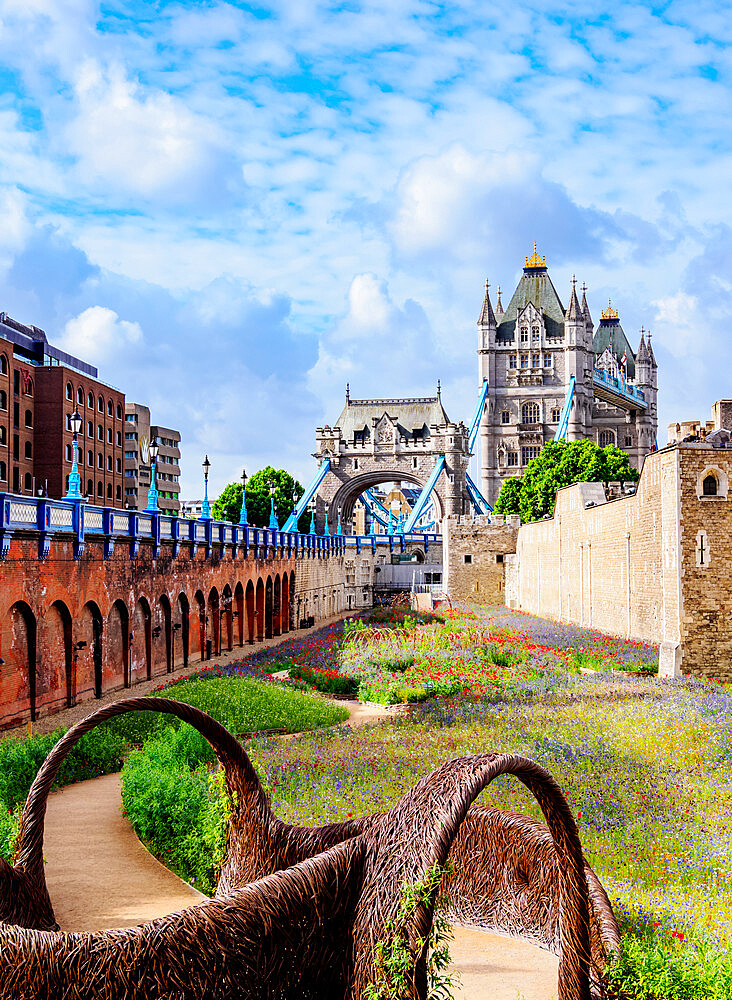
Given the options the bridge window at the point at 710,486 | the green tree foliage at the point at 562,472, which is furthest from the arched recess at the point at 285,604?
the bridge window at the point at 710,486

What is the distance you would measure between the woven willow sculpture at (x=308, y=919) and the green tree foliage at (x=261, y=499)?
235ft

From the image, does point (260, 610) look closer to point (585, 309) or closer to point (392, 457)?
point (392, 457)

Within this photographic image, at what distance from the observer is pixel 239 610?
122 ft

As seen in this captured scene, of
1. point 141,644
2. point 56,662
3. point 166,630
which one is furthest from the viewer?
point 166,630

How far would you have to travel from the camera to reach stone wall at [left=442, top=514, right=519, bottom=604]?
50.5 m

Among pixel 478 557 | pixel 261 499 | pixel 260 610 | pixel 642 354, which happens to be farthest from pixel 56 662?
pixel 642 354

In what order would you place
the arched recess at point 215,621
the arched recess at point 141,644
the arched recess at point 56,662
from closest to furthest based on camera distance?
the arched recess at point 56,662, the arched recess at point 141,644, the arched recess at point 215,621

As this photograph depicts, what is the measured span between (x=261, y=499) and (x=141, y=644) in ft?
191

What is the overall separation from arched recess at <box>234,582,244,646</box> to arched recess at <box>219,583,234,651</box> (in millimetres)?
1286

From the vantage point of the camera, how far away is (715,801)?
9.98m

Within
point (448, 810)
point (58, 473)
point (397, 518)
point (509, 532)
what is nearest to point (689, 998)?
point (448, 810)

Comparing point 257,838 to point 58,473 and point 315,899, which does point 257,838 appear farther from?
point 58,473

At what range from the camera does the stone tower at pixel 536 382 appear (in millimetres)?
93000

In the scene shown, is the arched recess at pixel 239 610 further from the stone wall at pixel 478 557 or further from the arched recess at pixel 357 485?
the arched recess at pixel 357 485
